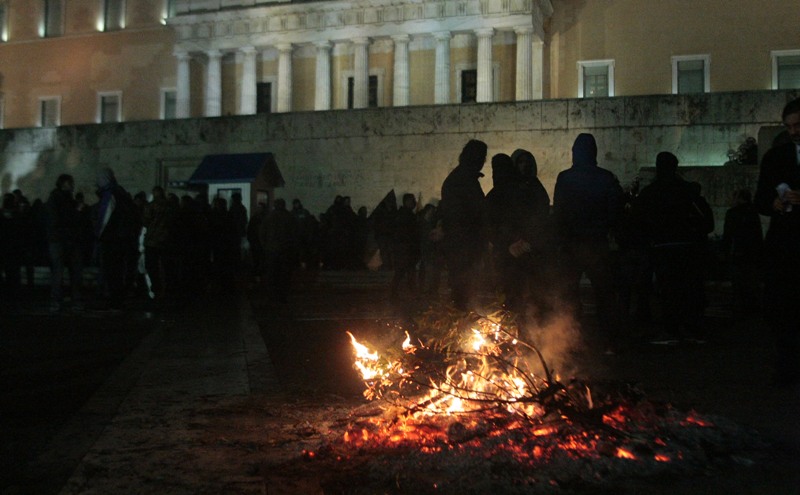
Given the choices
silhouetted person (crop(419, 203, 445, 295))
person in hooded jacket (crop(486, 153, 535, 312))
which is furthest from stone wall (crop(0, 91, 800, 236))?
person in hooded jacket (crop(486, 153, 535, 312))

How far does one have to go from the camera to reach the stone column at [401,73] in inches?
1615

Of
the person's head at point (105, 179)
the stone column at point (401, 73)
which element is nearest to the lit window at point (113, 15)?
the stone column at point (401, 73)

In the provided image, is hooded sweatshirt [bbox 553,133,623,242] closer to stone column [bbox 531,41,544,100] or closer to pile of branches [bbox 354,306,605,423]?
pile of branches [bbox 354,306,605,423]

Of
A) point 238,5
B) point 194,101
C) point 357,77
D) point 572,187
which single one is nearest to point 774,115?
point 572,187

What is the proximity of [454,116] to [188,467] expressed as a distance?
20.7 m

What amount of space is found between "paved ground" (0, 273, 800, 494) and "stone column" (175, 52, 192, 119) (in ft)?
123

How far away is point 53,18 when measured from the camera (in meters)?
53.9

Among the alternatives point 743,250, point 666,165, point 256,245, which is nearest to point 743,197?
point 743,250

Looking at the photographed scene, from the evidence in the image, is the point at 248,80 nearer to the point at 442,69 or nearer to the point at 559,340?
the point at 442,69

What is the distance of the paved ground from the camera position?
12.7 ft

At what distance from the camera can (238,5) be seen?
43.1 metres

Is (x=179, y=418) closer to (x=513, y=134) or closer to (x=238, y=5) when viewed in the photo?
(x=513, y=134)

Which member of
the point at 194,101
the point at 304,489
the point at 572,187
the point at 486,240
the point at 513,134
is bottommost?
the point at 304,489

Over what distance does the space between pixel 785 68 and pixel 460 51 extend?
15.6 meters
